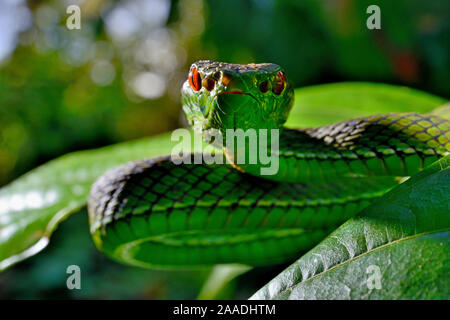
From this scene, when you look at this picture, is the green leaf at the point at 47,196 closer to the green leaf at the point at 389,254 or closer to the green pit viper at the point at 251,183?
the green pit viper at the point at 251,183

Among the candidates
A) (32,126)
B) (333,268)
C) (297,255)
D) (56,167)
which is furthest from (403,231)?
(32,126)

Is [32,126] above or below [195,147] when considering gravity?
below

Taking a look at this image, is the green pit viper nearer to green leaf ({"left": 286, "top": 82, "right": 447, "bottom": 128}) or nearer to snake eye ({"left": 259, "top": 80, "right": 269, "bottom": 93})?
snake eye ({"left": 259, "top": 80, "right": 269, "bottom": 93})

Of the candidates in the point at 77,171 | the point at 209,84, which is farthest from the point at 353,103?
the point at 209,84

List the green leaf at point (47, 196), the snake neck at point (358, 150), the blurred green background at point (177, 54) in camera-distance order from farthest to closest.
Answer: the blurred green background at point (177, 54)
the green leaf at point (47, 196)
the snake neck at point (358, 150)

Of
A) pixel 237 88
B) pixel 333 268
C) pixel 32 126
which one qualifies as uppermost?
pixel 237 88

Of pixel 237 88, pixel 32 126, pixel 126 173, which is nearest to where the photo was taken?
pixel 237 88

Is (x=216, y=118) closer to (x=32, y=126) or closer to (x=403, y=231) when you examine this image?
(x=403, y=231)

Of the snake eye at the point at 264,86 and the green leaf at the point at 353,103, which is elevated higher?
the snake eye at the point at 264,86

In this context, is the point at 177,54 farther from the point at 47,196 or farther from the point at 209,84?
the point at 209,84

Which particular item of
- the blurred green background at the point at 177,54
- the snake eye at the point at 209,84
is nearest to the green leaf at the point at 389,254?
the snake eye at the point at 209,84
